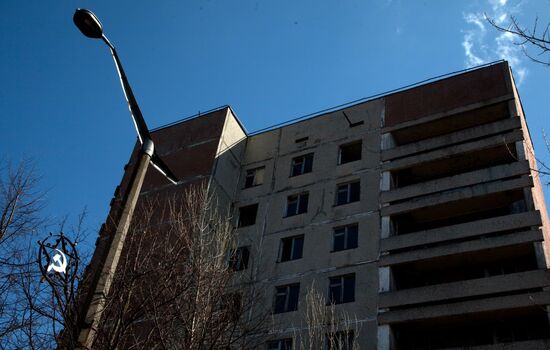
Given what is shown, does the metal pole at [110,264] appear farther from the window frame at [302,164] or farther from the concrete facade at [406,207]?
the window frame at [302,164]

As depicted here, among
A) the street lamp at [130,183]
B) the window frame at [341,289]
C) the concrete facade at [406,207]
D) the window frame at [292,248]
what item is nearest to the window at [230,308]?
the concrete facade at [406,207]

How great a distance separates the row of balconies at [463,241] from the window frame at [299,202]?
386cm

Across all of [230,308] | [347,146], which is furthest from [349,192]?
[230,308]

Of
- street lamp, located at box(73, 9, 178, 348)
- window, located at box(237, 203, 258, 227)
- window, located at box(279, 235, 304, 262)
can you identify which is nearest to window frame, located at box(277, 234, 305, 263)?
window, located at box(279, 235, 304, 262)

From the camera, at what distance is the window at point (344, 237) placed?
950 inches

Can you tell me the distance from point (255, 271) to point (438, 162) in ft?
31.1

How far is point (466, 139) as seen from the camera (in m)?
24.9

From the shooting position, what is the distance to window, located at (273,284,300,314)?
2346 cm

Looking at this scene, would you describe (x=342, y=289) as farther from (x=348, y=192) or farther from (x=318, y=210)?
(x=348, y=192)

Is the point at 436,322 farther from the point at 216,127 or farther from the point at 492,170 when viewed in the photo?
the point at 216,127

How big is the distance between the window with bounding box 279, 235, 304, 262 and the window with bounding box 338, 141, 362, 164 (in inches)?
189

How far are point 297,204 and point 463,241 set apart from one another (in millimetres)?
8244

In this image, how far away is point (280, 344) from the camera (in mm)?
22375

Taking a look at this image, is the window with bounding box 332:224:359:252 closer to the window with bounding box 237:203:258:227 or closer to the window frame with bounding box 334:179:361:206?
the window frame with bounding box 334:179:361:206
